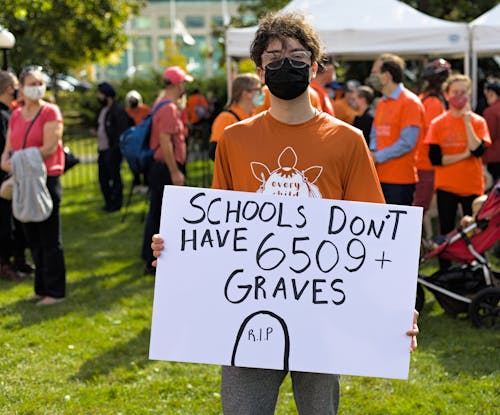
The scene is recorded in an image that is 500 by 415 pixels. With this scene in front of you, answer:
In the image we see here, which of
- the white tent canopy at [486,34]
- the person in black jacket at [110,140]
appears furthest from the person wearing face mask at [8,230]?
the white tent canopy at [486,34]

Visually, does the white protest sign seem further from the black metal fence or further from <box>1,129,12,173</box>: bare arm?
the black metal fence

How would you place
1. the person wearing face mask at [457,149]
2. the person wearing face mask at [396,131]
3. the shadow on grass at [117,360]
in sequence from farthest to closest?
1. the person wearing face mask at [457,149]
2. the person wearing face mask at [396,131]
3. the shadow on grass at [117,360]

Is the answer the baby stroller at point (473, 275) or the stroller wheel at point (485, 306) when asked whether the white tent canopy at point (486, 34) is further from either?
the stroller wheel at point (485, 306)

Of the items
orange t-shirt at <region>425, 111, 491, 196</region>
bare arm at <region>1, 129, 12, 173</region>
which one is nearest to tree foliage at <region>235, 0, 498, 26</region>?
orange t-shirt at <region>425, 111, 491, 196</region>

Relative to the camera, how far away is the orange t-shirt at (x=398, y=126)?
6.88m

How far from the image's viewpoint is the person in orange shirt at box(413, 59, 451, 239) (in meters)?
8.09

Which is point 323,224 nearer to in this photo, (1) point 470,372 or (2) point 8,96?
(1) point 470,372

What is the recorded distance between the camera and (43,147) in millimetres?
6652

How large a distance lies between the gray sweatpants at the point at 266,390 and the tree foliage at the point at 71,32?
1892 centimetres

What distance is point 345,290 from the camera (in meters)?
2.83

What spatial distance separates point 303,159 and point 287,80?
0.28 metres

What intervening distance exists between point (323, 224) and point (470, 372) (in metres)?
2.96

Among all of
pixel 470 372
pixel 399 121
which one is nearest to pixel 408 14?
pixel 399 121

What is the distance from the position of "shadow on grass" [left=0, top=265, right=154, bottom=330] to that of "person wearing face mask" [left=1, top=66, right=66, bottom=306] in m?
0.23
